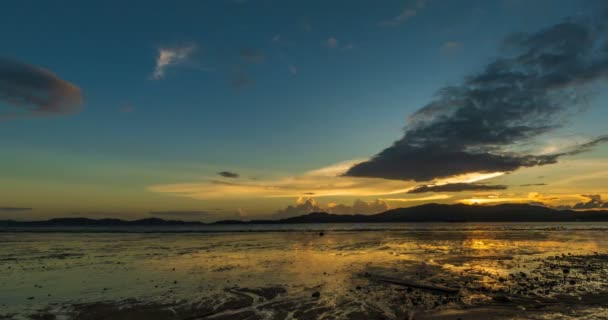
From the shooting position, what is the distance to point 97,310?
17156mm

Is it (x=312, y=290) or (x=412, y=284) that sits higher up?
(x=412, y=284)

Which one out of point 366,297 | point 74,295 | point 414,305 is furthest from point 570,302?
point 74,295

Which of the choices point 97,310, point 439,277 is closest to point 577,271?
point 439,277

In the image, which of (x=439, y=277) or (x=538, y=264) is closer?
(x=439, y=277)

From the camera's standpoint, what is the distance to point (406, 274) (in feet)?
87.2

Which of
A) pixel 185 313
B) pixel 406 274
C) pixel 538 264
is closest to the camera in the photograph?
pixel 185 313

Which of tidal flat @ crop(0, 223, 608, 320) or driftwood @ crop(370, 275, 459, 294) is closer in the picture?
tidal flat @ crop(0, 223, 608, 320)

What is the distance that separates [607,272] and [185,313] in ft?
95.3

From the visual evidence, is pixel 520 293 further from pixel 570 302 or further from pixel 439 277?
pixel 439 277

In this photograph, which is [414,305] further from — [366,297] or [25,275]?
[25,275]

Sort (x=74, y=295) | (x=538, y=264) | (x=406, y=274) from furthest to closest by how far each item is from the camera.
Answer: (x=538, y=264) → (x=406, y=274) → (x=74, y=295)

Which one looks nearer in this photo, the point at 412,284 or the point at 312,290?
the point at 312,290

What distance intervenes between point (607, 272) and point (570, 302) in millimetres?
13067

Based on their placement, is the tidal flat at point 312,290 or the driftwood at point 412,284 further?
the driftwood at point 412,284
